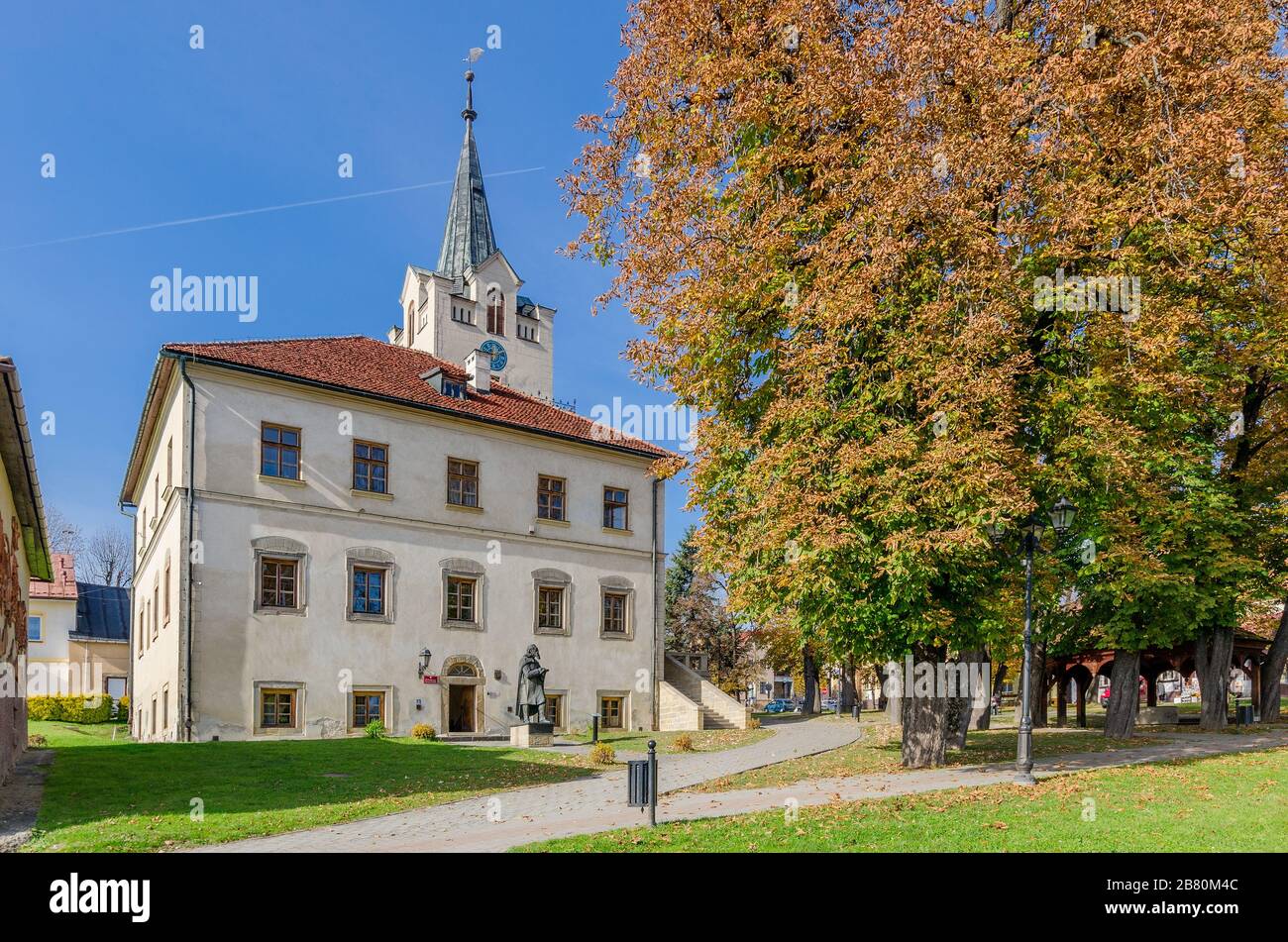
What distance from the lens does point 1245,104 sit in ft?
53.7

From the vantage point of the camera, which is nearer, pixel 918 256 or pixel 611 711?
pixel 918 256

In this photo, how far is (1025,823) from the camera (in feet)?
36.7

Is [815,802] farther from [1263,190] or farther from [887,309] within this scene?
[1263,190]

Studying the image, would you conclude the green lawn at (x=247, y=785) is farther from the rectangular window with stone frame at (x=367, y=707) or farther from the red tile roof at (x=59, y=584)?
Answer: the red tile roof at (x=59, y=584)

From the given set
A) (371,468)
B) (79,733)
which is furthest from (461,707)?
(79,733)

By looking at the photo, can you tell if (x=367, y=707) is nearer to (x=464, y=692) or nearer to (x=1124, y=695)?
(x=464, y=692)

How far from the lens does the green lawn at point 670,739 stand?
86.9ft

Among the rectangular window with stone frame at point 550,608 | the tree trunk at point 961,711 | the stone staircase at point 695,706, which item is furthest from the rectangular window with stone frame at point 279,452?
the tree trunk at point 961,711

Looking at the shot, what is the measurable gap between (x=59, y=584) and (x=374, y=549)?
35287 mm

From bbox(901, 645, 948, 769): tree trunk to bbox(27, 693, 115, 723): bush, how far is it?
1775 inches

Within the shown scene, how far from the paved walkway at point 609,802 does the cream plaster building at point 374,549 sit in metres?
9.10

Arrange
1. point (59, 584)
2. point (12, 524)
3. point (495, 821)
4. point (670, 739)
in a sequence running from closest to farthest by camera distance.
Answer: point (495, 821)
point (12, 524)
point (670, 739)
point (59, 584)
